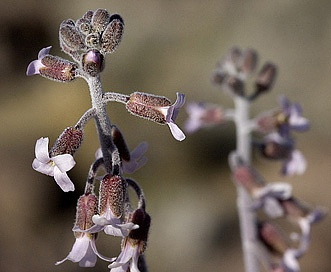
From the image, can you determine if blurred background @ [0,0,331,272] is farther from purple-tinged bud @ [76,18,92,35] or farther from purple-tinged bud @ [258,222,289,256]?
purple-tinged bud @ [76,18,92,35]

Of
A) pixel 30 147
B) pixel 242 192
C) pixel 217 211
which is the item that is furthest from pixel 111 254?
pixel 242 192

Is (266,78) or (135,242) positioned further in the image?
(266,78)

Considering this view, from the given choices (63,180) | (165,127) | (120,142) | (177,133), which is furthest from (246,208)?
(165,127)

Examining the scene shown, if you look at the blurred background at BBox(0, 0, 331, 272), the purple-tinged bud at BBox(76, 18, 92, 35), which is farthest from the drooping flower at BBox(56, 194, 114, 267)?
the blurred background at BBox(0, 0, 331, 272)

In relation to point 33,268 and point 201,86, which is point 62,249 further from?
point 201,86

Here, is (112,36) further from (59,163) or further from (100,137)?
(59,163)
